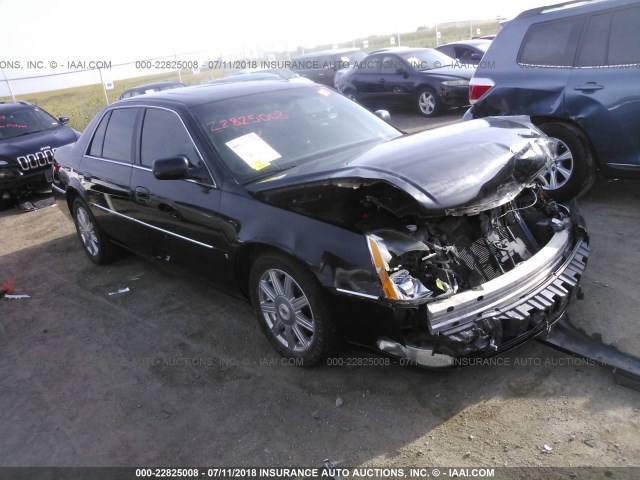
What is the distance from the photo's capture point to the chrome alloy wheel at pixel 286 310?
329cm

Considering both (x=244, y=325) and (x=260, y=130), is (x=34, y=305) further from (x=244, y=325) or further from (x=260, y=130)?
(x=260, y=130)

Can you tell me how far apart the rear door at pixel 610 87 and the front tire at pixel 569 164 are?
0.12 metres

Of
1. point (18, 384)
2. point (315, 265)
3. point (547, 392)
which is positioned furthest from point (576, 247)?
point (18, 384)

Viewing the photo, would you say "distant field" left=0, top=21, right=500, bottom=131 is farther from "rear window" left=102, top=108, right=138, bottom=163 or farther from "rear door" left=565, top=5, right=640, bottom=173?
"rear door" left=565, top=5, right=640, bottom=173

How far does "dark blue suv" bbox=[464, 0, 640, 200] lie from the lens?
16.2 ft

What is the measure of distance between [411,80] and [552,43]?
6.96 metres

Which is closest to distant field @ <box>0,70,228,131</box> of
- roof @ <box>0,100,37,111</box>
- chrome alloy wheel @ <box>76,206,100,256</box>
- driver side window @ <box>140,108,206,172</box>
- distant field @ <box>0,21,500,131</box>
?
distant field @ <box>0,21,500,131</box>

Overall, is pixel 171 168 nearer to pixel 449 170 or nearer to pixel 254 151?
pixel 254 151

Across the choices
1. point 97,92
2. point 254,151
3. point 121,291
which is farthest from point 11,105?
point 97,92

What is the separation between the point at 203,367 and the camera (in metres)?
3.72

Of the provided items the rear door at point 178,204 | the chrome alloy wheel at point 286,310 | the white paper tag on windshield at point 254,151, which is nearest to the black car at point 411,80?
the rear door at point 178,204

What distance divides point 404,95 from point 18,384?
10.6 metres

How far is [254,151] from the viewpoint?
3848mm

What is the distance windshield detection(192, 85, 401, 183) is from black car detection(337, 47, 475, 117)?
7291 mm
